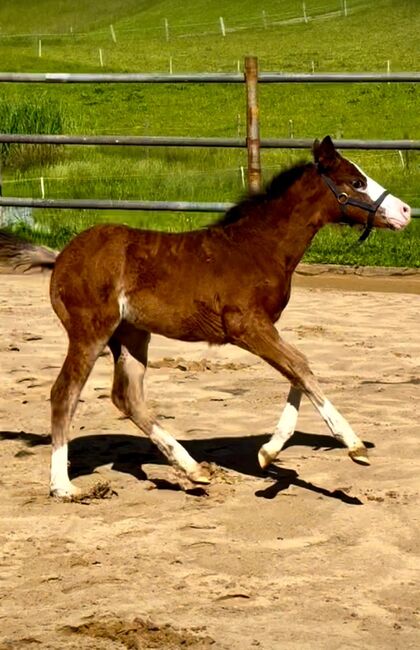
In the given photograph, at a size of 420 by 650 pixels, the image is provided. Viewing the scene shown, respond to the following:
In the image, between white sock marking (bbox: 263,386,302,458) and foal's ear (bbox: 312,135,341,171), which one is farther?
foal's ear (bbox: 312,135,341,171)

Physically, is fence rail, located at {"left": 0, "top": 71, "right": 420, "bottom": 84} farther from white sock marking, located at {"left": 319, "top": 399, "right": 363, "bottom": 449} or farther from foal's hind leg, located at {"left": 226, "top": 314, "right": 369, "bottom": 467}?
white sock marking, located at {"left": 319, "top": 399, "right": 363, "bottom": 449}

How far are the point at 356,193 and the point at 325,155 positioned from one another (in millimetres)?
216

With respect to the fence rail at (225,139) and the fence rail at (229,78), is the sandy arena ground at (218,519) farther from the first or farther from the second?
the fence rail at (229,78)

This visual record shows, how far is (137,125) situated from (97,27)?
38.1 m

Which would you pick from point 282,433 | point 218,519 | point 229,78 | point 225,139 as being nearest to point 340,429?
point 282,433

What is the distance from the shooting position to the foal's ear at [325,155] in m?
6.38

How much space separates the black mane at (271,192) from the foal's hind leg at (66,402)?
853 mm

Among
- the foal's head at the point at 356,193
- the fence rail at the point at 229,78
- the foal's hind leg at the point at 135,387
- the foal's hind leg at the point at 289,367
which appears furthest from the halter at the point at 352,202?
the fence rail at the point at 229,78

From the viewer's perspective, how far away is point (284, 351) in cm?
616

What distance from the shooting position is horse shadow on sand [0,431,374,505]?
658cm

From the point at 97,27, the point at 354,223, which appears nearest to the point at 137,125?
the point at 354,223

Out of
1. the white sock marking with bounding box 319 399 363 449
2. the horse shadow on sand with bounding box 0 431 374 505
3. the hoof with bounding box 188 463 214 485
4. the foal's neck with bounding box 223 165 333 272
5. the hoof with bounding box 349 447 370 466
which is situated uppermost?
the foal's neck with bounding box 223 165 333 272

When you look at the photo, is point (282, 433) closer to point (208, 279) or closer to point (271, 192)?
point (208, 279)

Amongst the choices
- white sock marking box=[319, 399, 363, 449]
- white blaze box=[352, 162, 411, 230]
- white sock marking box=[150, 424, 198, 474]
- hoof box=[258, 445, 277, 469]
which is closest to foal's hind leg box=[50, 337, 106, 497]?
white sock marking box=[150, 424, 198, 474]
